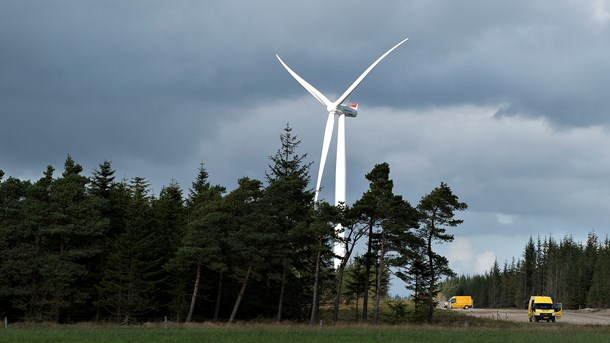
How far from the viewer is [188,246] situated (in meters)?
75.6

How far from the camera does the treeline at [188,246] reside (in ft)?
240

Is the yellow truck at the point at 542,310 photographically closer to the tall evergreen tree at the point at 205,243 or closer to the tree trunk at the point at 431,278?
the tree trunk at the point at 431,278

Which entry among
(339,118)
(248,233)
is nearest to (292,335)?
(248,233)

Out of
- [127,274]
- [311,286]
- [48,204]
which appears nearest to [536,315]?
[311,286]

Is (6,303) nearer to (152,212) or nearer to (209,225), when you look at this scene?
(152,212)

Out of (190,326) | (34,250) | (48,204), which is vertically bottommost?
(190,326)

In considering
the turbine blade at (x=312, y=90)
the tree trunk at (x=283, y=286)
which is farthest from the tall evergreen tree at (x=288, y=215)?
the turbine blade at (x=312, y=90)

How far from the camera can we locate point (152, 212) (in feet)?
276

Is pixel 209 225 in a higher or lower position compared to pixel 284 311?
higher

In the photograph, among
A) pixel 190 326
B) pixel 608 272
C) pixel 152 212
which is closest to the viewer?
pixel 190 326

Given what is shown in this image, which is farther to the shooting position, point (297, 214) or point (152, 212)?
point (152, 212)

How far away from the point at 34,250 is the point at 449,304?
121326 millimetres

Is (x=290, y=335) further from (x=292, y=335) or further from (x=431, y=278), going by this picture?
(x=431, y=278)

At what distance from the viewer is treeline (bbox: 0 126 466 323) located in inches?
2879
